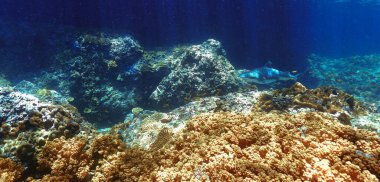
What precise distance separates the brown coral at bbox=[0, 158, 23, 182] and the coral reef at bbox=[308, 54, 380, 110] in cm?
1704

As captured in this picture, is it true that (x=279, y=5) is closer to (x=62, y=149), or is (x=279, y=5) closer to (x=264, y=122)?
(x=264, y=122)

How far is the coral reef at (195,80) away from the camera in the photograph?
360 inches

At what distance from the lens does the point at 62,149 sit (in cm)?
363

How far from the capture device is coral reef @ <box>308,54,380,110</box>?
54.9 ft

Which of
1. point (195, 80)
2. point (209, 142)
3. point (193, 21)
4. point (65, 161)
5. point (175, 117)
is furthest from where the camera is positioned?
point (193, 21)

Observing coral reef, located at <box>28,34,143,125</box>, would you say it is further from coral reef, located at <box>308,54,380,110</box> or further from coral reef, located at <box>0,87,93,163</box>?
coral reef, located at <box>308,54,380,110</box>


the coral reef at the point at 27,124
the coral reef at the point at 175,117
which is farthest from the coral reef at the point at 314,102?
the coral reef at the point at 27,124

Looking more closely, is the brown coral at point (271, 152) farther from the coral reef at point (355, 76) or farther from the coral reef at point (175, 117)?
the coral reef at point (355, 76)

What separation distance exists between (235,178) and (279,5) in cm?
1907

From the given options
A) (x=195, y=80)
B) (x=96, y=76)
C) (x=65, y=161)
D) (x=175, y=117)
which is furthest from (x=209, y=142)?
(x=96, y=76)

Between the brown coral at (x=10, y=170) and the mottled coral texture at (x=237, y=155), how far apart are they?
11.4 inches

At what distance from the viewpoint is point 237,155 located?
9.95 feet

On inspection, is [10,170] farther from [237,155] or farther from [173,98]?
[173,98]

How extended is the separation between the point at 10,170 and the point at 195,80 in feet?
22.4
